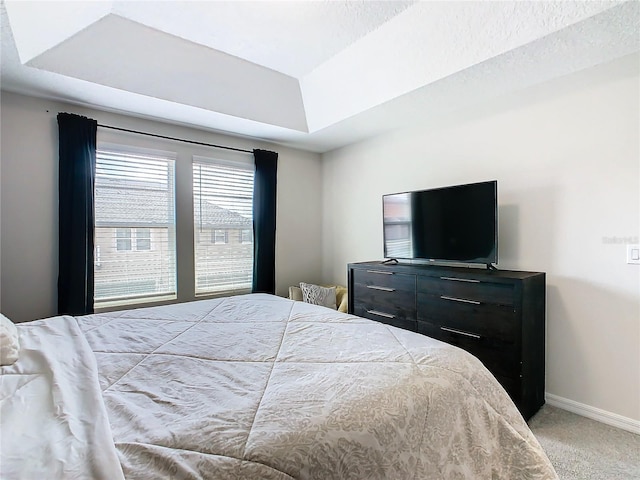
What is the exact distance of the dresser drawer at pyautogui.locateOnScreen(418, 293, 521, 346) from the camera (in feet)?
7.25

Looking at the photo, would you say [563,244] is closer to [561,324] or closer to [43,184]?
[561,324]

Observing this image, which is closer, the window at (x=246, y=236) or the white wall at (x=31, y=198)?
the white wall at (x=31, y=198)

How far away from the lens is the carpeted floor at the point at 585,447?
1761 millimetres

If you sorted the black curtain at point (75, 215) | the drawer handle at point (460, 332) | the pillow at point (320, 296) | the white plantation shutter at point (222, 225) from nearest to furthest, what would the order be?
1. the drawer handle at point (460, 332)
2. the black curtain at point (75, 215)
3. the white plantation shutter at point (222, 225)
4. the pillow at point (320, 296)

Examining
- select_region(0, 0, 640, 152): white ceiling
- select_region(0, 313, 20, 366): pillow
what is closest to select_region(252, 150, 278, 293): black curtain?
select_region(0, 0, 640, 152): white ceiling

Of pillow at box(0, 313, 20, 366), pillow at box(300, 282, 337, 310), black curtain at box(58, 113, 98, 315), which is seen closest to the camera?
pillow at box(0, 313, 20, 366)

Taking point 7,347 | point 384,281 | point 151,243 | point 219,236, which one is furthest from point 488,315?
point 151,243

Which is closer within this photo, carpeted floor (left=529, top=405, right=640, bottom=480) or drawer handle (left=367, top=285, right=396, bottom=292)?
carpeted floor (left=529, top=405, right=640, bottom=480)

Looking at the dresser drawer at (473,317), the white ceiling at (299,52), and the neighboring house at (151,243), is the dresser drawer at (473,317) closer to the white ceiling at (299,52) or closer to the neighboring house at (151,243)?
the white ceiling at (299,52)

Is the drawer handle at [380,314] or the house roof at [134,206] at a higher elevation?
the house roof at [134,206]

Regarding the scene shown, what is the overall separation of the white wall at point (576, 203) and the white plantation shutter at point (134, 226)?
2.72 meters

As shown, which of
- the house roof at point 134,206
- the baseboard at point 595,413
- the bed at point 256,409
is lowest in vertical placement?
the baseboard at point 595,413

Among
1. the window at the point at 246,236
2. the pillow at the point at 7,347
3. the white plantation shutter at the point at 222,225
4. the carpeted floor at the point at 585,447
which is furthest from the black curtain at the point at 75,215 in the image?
the carpeted floor at the point at 585,447

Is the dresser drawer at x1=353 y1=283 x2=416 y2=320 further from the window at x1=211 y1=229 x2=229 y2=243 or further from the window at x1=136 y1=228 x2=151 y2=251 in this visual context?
the window at x1=136 y1=228 x2=151 y2=251
